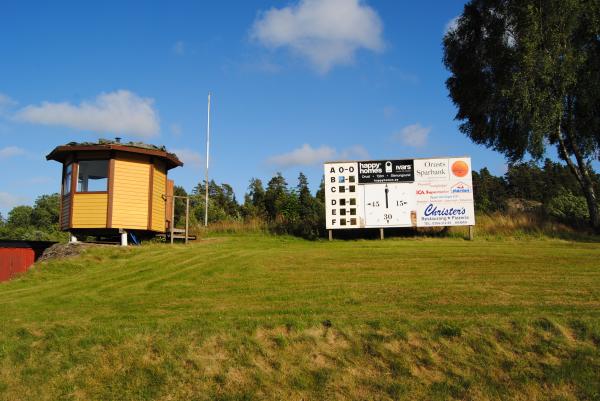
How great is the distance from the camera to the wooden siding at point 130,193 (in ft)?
62.2

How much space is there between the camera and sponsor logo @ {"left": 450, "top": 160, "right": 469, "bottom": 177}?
2002cm

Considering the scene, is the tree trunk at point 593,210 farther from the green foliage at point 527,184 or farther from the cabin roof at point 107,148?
the green foliage at point 527,184

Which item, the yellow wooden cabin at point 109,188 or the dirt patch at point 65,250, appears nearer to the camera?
the dirt patch at point 65,250

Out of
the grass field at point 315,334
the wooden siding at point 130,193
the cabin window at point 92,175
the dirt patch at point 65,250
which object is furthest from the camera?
the cabin window at point 92,175

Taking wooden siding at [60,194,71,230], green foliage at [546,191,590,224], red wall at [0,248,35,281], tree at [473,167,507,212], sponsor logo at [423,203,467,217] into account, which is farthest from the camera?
tree at [473,167,507,212]

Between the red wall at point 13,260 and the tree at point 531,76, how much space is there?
67.3ft

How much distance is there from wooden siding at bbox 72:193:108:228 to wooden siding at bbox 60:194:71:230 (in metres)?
0.48

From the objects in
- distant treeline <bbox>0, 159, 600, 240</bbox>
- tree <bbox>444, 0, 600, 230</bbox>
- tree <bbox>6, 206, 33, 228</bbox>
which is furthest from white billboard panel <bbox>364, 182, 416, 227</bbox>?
tree <bbox>6, 206, 33, 228</bbox>

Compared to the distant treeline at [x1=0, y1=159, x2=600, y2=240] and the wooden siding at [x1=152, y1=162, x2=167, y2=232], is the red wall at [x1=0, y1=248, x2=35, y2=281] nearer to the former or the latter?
the wooden siding at [x1=152, y1=162, x2=167, y2=232]

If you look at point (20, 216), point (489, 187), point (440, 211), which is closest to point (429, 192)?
point (440, 211)

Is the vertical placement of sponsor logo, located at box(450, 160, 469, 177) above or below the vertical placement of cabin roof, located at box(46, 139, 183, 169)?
below

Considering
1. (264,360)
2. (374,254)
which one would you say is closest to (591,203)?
(374,254)

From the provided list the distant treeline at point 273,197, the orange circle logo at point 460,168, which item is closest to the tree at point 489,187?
the distant treeline at point 273,197

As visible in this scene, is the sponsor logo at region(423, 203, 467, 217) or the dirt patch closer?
the dirt patch
